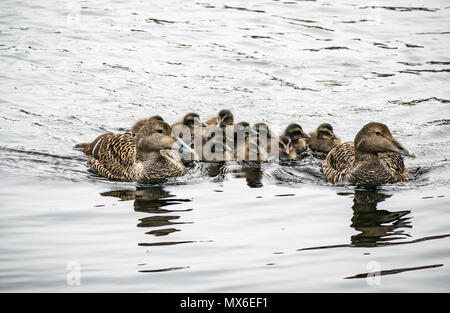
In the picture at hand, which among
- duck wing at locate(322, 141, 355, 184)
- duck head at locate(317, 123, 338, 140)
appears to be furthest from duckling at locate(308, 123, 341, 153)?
duck wing at locate(322, 141, 355, 184)

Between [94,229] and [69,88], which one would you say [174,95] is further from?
[94,229]

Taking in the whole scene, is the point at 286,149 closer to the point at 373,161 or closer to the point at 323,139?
the point at 323,139

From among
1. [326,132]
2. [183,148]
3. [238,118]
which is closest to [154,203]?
[183,148]

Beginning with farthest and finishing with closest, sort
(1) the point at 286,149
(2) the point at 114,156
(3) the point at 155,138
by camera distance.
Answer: (1) the point at 286,149
(2) the point at 114,156
(3) the point at 155,138

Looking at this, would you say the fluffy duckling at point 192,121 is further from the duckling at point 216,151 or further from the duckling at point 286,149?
the duckling at point 286,149

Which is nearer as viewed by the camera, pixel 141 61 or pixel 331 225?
pixel 331 225

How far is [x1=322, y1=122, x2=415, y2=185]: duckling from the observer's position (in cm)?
937

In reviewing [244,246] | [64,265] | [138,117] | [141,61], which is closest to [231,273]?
[244,246]

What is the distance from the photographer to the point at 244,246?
716 centimetres

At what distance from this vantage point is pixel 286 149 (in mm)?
10812

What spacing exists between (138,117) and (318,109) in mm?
3092

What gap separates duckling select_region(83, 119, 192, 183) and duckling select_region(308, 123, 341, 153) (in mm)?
2244

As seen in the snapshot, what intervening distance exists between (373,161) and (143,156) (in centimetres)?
304
